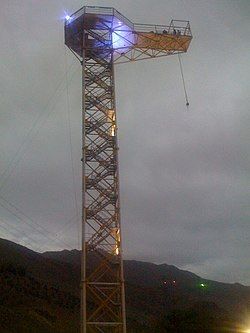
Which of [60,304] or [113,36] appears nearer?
[113,36]

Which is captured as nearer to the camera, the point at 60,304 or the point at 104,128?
the point at 104,128

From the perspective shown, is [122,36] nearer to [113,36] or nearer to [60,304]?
[113,36]

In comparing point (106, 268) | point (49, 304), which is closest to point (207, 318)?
point (49, 304)

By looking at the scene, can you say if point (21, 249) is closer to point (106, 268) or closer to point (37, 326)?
point (37, 326)

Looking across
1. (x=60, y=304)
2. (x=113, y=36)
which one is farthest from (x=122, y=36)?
(x=60, y=304)

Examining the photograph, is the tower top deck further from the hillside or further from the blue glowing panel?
the hillside

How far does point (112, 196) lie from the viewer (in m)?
22.8

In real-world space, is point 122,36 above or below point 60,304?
above

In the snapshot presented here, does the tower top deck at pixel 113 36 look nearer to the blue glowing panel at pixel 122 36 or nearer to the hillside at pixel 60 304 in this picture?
the blue glowing panel at pixel 122 36

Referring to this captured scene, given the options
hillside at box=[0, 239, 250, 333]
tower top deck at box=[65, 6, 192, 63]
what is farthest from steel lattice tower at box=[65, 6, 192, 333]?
hillside at box=[0, 239, 250, 333]

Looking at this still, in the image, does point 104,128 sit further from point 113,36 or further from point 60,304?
point 60,304

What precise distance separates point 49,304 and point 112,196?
119ft

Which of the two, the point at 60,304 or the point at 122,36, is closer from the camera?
the point at 122,36

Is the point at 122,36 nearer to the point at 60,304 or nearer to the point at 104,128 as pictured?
the point at 104,128
